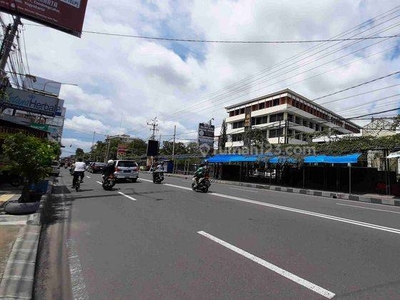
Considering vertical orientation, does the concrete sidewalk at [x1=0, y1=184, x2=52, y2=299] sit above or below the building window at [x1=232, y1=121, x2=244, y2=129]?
below

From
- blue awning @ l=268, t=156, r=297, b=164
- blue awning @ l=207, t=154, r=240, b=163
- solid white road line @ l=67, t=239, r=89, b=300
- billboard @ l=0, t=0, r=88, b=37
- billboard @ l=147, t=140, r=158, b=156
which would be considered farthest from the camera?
billboard @ l=147, t=140, r=158, b=156

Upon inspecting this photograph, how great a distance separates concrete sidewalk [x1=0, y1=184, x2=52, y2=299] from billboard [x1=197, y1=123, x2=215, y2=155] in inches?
1274

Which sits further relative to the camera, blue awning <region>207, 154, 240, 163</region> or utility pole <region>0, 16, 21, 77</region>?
blue awning <region>207, 154, 240, 163</region>

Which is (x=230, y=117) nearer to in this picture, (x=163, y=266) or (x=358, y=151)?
(x=358, y=151)

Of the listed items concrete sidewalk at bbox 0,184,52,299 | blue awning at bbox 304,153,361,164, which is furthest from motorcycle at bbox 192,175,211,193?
concrete sidewalk at bbox 0,184,52,299

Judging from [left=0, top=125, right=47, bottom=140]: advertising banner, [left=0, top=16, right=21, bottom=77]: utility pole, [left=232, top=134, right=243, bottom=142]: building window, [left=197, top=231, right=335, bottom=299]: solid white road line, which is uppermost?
[left=232, top=134, right=243, bottom=142]: building window

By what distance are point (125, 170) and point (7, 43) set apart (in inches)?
429

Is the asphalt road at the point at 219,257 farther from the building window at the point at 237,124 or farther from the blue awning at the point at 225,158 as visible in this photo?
the building window at the point at 237,124

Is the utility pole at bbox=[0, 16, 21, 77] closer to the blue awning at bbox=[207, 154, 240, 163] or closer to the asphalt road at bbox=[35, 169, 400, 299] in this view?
the asphalt road at bbox=[35, 169, 400, 299]

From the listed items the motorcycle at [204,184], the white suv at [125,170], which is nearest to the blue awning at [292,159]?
the motorcycle at [204,184]

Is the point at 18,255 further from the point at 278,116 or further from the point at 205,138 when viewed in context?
the point at 278,116

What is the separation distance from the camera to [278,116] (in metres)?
59.0

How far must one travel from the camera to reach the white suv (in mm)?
21141

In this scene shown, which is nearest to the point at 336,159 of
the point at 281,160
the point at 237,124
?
the point at 281,160
